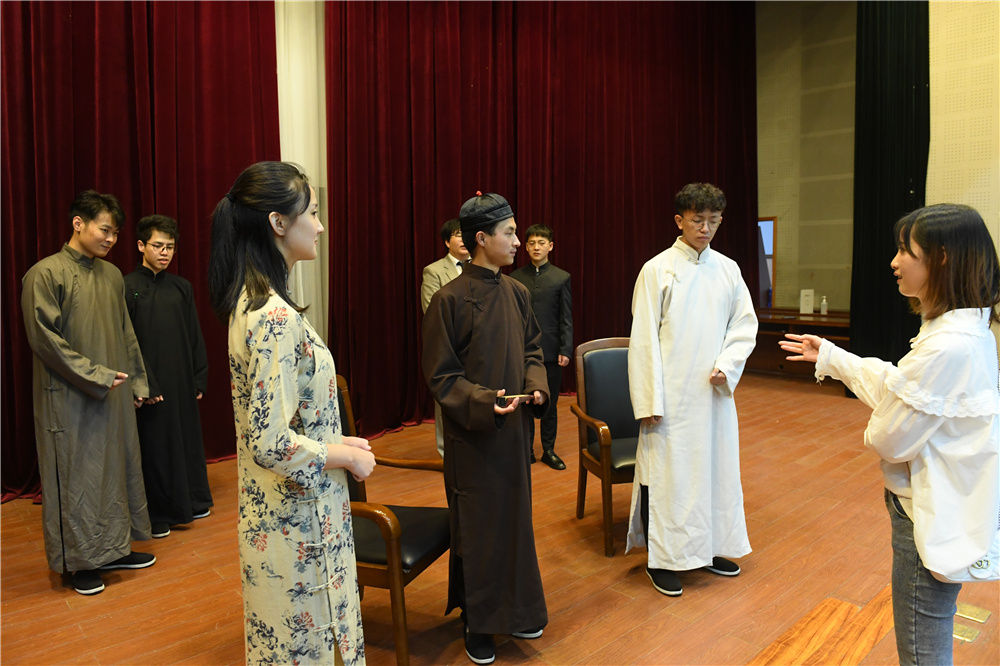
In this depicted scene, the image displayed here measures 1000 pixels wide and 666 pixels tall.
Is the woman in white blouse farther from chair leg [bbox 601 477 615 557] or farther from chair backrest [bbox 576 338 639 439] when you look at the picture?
chair backrest [bbox 576 338 639 439]

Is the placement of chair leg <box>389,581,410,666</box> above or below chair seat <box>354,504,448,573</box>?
below

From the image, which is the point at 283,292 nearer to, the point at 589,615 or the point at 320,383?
the point at 320,383

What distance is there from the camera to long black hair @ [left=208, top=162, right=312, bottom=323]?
4.77 ft

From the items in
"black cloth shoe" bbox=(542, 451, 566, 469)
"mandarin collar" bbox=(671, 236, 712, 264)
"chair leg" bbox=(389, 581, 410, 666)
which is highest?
"mandarin collar" bbox=(671, 236, 712, 264)

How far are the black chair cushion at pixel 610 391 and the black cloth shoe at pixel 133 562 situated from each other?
2.14 metres

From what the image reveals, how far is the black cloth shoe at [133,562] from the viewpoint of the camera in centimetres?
305

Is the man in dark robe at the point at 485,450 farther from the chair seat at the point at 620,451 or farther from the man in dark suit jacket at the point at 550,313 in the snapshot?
the man in dark suit jacket at the point at 550,313

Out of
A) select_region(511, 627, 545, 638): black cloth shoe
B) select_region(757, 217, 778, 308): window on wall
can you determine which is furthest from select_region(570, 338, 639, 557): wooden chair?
Answer: select_region(757, 217, 778, 308): window on wall

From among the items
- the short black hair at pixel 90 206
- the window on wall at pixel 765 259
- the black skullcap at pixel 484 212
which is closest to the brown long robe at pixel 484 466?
the black skullcap at pixel 484 212

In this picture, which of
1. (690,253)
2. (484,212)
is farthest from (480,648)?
(690,253)

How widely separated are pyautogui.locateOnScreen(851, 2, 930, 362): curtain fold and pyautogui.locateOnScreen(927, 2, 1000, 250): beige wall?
205 mm

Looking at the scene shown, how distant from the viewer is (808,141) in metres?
8.98

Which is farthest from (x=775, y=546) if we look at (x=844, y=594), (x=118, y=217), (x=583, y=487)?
(x=118, y=217)

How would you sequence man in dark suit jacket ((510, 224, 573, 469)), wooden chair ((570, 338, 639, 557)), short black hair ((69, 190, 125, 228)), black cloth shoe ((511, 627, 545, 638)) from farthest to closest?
man in dark suit jacket ((510, 224, 573, 469)) → wooden chair ((570, 338, 639, 557)) → short black hair ((69, 190, 125, 228)) → black cloth shoe ((511, 627, 545, 638))
